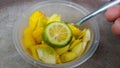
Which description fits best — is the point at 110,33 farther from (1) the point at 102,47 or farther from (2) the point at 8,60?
(2) the point at 8,60

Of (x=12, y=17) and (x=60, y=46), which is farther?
(x=12, y=17)

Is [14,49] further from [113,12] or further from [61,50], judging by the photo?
[113,12]

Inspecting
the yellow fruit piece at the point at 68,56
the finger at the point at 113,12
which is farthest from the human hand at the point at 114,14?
the yellow fruit piece at the point at 68,56

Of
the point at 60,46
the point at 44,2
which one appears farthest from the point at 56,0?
the point at 60,46

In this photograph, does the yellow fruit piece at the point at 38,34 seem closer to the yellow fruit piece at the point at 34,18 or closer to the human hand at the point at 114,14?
the yellow fruit piece at the point at 34,18

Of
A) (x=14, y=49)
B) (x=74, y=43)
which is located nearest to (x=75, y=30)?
(x=74, y=43)

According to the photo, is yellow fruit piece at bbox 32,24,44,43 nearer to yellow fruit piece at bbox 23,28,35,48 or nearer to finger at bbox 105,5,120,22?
yellow fruit piece at bbox 23,28,35,48

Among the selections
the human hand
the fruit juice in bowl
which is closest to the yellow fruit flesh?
the fruit juice in bowl
